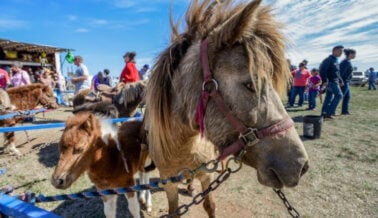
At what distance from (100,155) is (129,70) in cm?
401

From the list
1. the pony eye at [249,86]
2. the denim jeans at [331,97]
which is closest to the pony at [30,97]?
the pony eye at [249,86]

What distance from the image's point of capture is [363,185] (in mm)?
3760

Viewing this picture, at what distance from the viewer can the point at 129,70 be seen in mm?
6129

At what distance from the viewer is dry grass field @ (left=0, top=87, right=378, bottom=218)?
10.8ft

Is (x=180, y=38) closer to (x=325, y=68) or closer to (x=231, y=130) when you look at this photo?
(x=231, y=130)

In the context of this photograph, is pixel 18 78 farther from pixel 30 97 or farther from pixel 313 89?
pixel 313 89

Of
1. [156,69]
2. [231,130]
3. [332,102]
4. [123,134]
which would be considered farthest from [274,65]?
[332,102]

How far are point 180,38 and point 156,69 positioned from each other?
29cm

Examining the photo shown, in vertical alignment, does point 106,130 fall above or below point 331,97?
above

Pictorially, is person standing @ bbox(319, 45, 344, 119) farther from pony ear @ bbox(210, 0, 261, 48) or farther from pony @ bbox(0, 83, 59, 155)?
pony @ bbox(0, 83, 59, 155)

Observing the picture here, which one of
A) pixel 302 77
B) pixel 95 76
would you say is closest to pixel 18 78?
pixel 95 76

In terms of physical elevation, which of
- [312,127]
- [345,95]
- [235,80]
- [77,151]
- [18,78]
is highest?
[18,78]

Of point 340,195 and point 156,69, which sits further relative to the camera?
point 340,195

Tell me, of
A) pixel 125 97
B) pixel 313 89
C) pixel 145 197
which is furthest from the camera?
pixel 313 89
